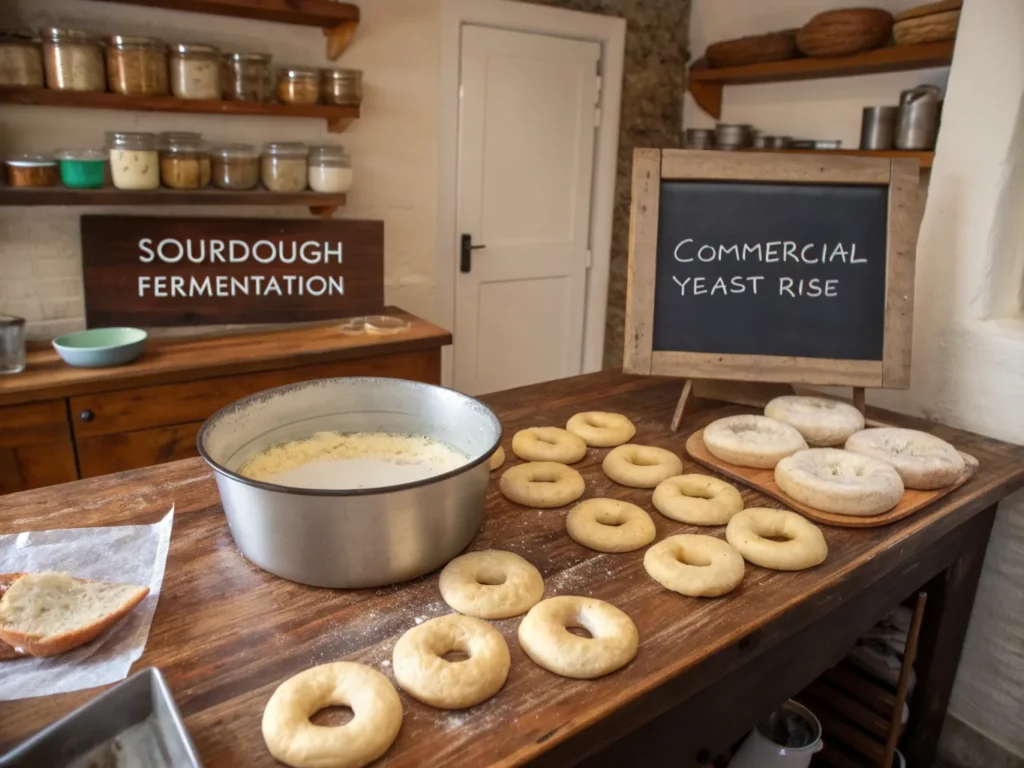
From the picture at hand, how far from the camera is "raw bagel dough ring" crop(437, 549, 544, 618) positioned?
93 cm

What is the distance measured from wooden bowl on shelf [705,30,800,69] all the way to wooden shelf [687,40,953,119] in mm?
33

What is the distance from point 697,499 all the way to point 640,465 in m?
0.17

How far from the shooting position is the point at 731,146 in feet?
11.0

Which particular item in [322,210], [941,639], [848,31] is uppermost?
[848,31]

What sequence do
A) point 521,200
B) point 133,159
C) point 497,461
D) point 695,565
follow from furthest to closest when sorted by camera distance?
point 521,200, point 133,159, point 497,461, point 695,565

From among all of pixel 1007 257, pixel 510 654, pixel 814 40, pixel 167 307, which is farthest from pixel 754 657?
pixel 814 40

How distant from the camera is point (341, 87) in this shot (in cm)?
263

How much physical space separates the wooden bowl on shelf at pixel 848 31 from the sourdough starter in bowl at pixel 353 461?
8.41ft

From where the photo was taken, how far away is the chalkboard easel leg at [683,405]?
5.12 feet

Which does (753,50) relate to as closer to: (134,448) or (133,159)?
(133,159)

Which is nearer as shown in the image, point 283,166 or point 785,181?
point 785,181

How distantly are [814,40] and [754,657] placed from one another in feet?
8.95

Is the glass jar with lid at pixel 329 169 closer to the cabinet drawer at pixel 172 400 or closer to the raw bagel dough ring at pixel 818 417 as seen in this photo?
the cabinet drawer at pixel 172 400

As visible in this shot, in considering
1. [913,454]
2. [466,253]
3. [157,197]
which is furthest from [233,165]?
[913,454]
